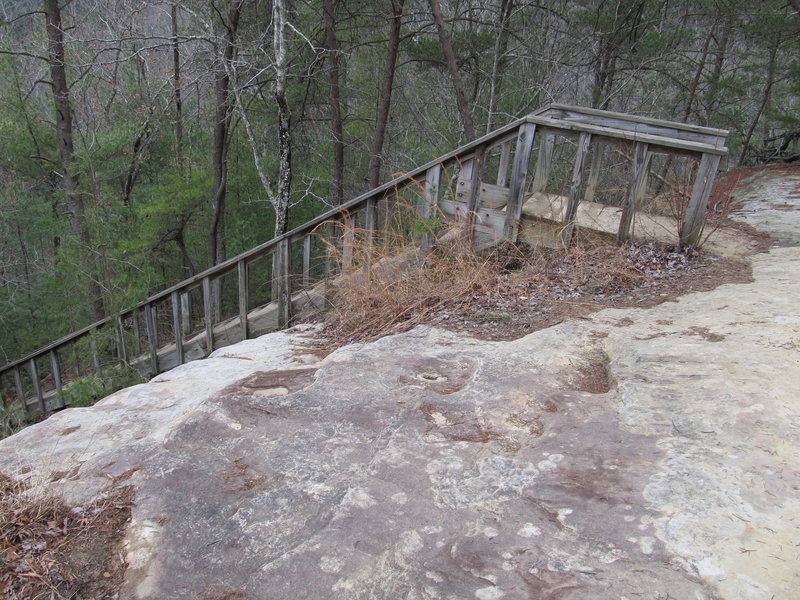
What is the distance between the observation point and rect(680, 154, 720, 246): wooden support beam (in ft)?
17.0

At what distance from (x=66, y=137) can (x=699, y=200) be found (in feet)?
43.3

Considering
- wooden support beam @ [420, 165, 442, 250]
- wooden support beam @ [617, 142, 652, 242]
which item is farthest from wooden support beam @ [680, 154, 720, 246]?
wooden support beam @ [420, 165, 442, 250]

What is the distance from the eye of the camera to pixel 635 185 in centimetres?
551

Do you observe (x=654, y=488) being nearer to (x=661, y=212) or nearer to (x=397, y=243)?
(x=397, y=243)

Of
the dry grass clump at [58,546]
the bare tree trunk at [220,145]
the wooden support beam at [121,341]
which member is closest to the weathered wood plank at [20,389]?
the wooden support beam at [121,341]

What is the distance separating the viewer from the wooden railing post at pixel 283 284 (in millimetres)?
7055

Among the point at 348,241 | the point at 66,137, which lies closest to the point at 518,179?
the point at 348,241

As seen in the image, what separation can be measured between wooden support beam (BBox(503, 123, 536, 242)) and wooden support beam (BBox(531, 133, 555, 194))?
53 centimetres

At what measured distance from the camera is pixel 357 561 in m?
2.02

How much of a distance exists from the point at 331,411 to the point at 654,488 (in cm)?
172

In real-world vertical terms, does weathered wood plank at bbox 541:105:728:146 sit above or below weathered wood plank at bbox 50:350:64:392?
above

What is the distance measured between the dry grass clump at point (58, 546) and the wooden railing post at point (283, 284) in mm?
4773

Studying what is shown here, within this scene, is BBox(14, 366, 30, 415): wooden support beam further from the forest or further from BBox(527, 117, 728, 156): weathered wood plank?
BBox(527, 117, 728, 156): weathered wood plank

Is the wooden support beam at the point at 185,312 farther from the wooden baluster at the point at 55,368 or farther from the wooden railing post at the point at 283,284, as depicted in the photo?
the wooden baluster at the point at 55,368
